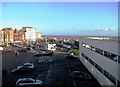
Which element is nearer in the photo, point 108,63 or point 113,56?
point 113,56

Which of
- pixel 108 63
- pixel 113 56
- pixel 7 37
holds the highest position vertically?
pixel 113 56

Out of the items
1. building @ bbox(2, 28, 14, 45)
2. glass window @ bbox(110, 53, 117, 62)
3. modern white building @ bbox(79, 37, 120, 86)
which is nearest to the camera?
modern white building @ bbox(79, 37, 120, 86)

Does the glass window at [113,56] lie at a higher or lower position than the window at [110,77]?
higher

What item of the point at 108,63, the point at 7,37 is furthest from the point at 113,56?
the point at 7,37

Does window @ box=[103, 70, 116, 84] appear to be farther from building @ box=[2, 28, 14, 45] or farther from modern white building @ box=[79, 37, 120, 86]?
building @ box=[2, 28, 14, 45]

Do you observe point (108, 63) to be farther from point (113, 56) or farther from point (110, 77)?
point (113, 56)

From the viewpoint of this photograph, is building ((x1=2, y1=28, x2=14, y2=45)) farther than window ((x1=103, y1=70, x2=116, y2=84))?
Yes

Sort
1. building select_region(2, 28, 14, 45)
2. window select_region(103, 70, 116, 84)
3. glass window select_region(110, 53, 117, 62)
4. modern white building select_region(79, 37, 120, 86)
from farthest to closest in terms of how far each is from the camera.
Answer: building select_region(2, 28, 14, 45)
window select_region(103, 70, 116, 84)
glass window select_region(110, 53, 117, 62)
modern white building select_region(79, 37, 120, 86)

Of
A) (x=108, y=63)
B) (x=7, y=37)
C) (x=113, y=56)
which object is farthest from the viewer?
(x=7, y=37)

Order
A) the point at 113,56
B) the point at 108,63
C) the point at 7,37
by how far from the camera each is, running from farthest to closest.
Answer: the point at 7,37 < the point at 108,63 < the point at 113,56

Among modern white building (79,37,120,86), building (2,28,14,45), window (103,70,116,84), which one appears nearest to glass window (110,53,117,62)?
modern white building (79,37,120,86)

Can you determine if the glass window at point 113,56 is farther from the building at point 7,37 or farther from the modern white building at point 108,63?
the building at point 7,37

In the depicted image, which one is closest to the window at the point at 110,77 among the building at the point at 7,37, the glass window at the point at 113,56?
the glass window at the point at 113,56

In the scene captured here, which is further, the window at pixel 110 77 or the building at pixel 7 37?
the building at pixel 7 37
